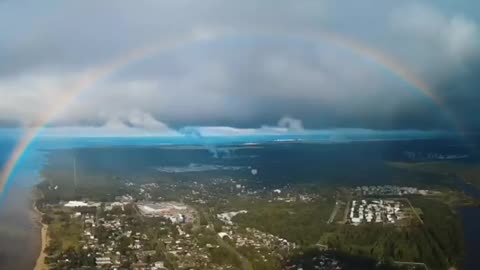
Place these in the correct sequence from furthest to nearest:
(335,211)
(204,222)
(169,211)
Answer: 1. (335,211)
2. (169,211)
3. (204,222)

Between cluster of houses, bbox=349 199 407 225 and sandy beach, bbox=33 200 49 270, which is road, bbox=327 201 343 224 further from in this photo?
sandy beach, bbox=33 200 49 270

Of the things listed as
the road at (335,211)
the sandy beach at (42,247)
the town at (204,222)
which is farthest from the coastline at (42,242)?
the road at (335,211)

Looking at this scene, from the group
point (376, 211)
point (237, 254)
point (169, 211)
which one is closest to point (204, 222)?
point (169, 211)

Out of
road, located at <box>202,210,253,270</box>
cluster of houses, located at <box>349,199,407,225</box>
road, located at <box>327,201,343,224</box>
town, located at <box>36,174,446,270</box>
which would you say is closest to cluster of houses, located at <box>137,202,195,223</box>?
town, located at <box>36,174,446,270</box>

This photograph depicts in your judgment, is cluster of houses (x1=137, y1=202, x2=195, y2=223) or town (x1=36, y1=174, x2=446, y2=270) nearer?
town (x1=36, y1=174, x2=446, y2=270)

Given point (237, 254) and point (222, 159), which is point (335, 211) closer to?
point (237, 254)

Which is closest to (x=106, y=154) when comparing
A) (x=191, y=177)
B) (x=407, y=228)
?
(x=191, y=177)

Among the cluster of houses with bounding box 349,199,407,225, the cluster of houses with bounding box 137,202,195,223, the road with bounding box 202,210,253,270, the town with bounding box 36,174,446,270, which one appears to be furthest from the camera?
the cluster of houses with bounding box 349,199,407,225

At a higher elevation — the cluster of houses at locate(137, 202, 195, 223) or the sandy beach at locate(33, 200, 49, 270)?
the cluster of houses at locate(137, 202, 195, 223)

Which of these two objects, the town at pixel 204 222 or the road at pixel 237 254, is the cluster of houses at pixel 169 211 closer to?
the town at pixel 204 222
